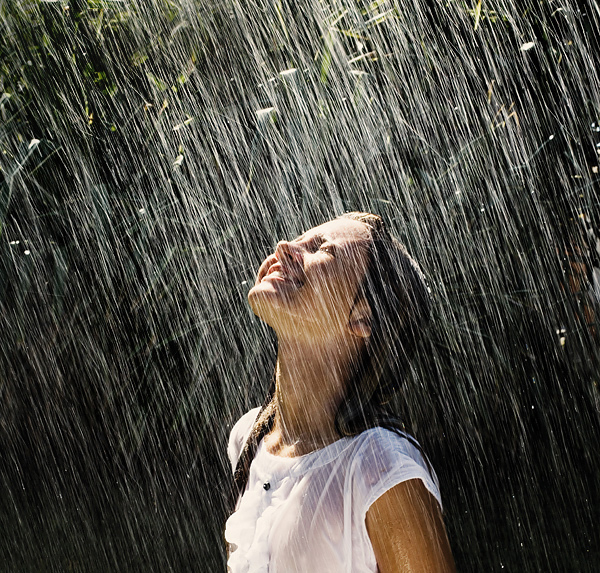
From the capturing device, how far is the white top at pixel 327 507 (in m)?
1.30

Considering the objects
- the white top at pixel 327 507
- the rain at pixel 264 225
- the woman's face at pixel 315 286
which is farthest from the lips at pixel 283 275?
the rain at pixel 264 225

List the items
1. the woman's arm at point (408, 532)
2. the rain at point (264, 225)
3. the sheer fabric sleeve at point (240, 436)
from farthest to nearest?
the rain at point (264, 225) → the sheer fabric sleeve at point (240, 436) → the woman's arm at point (408, 532)

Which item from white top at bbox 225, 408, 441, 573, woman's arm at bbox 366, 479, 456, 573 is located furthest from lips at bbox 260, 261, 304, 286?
woman's arm at bbox 366, 479, 456, 573

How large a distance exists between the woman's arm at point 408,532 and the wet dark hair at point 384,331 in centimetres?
21

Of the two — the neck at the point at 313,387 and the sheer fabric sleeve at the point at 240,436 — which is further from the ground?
the neck at the point at 313,387

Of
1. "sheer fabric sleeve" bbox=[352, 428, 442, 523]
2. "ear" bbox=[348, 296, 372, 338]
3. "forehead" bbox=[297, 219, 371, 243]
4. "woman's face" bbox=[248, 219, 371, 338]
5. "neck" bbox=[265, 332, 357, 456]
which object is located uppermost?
"forehead" bbox=[297, 219, 371, 243]

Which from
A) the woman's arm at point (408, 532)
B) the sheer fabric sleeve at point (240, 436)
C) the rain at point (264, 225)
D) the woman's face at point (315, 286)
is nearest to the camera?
the woman's arm at point (408, 532)

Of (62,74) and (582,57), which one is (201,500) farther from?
(582,57)

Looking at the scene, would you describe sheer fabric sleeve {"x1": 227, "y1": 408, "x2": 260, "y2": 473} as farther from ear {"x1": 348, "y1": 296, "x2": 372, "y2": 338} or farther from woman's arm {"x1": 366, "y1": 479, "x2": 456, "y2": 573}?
woman's arm {"x1": 366, "y1": 479, "x2": 456, "y2": 573}

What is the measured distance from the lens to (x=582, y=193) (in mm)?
2982

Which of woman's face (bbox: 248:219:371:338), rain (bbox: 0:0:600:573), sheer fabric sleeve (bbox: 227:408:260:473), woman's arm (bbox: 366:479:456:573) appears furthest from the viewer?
rain (bbox: 0:0:600:573)

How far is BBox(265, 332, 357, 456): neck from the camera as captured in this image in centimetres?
153

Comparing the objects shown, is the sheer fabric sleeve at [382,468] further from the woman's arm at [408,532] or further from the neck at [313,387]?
the neck at [313,387]

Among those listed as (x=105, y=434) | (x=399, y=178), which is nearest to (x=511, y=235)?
(x=399, y=178)
